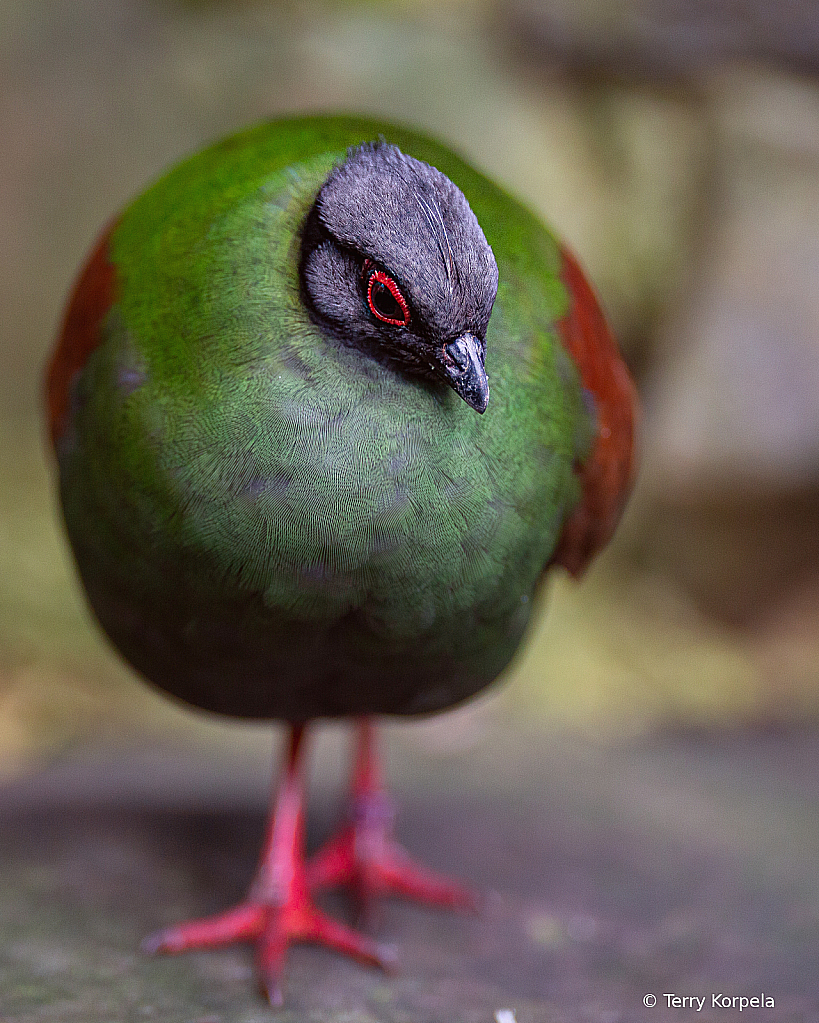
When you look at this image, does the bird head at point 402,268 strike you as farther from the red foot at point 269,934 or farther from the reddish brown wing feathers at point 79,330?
the red foot at point 269,934

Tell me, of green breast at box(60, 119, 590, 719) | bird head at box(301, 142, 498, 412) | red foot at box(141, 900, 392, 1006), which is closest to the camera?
bird head at box(301, 142, 498, 412)

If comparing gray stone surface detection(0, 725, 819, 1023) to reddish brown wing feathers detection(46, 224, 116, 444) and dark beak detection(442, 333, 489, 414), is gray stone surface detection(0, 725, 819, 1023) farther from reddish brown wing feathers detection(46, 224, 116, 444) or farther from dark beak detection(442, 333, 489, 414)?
dark beak detection(442, 333, 489, 414)

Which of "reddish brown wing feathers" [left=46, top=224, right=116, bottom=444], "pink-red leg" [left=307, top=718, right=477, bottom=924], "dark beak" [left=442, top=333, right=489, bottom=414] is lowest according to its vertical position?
"pink-red leg" [left=307, top=718, right=477, bottom=924]

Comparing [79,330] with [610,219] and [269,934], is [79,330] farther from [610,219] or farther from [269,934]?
[610,219]

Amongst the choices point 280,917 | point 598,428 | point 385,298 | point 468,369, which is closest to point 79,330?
point 385,298

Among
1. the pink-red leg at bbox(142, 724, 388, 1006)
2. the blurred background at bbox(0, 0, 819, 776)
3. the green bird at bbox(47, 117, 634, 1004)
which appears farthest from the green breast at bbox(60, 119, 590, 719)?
the blurred background at bbox(0, 0, 819, 776)

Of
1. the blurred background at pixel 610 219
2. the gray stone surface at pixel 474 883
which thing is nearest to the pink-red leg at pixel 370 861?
the gray stone surface at pixel 474 883
